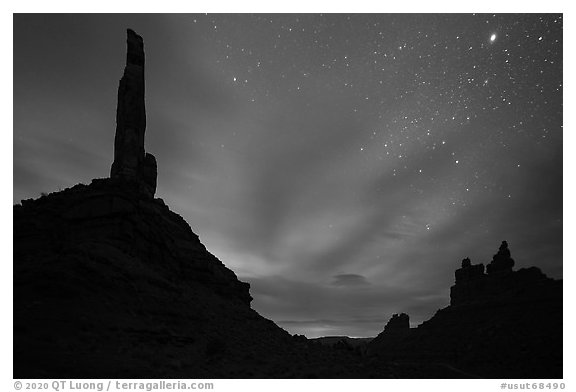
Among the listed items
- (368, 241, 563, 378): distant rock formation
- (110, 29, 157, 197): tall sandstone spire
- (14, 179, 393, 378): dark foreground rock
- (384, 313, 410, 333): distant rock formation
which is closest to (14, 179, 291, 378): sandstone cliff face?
(14, 179, 393, 378): dark foreground rock

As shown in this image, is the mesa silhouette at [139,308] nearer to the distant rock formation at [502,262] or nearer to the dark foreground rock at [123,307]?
the dark foreground rock at [123,307]

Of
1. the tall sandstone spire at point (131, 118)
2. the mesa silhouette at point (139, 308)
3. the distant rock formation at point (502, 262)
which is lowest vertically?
the mesa silhouette at point (139, 308)

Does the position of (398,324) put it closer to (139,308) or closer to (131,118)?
(131,118)

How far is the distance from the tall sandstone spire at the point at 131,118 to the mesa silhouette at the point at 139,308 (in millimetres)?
138

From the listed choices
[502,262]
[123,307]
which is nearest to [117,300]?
[123,307]

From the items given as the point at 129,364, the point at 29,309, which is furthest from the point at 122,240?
the point at 129,364

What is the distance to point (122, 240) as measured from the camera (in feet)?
95.5

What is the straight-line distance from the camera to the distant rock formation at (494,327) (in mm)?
42938

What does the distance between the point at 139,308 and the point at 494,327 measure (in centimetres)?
6748

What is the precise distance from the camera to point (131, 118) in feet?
137

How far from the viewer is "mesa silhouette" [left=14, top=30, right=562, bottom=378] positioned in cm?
1541

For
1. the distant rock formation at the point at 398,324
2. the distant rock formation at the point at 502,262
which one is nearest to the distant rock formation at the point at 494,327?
the distant rock formation at the point at 502,262

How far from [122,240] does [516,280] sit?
87.8m
